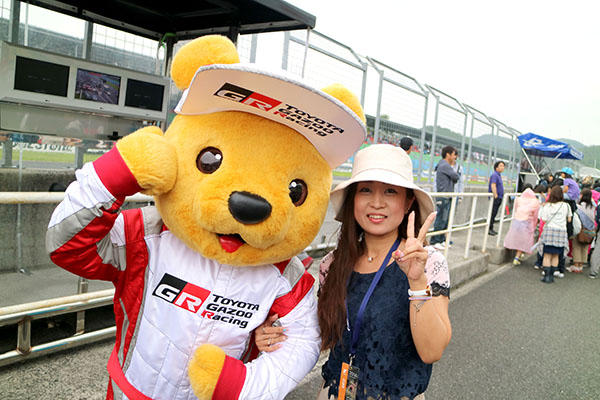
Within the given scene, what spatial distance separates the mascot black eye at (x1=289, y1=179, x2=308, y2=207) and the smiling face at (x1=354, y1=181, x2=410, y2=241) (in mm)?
402

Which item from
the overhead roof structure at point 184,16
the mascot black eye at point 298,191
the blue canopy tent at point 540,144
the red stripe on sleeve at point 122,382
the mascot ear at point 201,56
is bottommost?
the red stripe on sleeve at point 122,382

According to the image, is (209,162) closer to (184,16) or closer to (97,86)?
(97,86)

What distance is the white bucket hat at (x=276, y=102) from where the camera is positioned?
1.29 metres

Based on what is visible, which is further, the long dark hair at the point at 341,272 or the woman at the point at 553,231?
the woman at the point at 553,231

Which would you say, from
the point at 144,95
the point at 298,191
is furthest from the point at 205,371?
the point at 144,95

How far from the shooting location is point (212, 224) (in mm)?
1306

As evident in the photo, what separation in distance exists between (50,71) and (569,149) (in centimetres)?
1740

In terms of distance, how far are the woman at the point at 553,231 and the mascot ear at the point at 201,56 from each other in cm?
748

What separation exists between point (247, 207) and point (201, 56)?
0.56 meters

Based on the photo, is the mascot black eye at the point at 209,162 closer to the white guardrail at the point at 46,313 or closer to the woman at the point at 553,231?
the white guardrail at the point at 46,313

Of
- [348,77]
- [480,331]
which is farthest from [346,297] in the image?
[348,77]

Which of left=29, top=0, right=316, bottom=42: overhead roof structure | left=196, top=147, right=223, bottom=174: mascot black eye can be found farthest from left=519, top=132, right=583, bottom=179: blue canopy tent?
left=196, top=147, right=223, bottom=174: mascot black eye

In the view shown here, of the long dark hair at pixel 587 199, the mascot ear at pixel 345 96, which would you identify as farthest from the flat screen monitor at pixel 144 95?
the long dark hair at pixel 587 199

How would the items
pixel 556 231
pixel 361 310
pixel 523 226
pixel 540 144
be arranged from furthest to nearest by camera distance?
pixel 540 144, pixel 523 226, pixel 556 231, pixel 361 310
